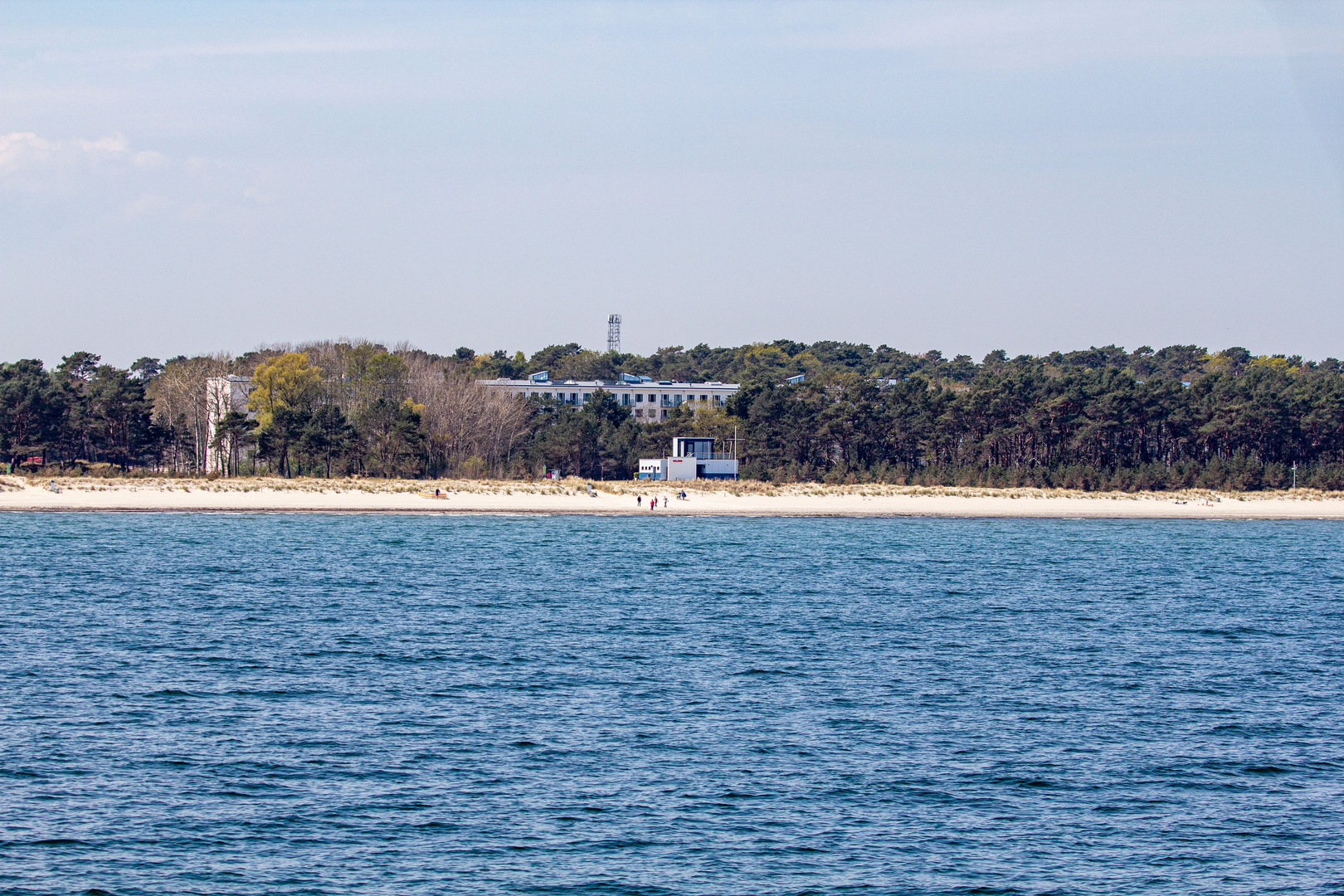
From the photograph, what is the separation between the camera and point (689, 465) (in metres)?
102

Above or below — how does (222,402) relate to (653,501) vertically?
above

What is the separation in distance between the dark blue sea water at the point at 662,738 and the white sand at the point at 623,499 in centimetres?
3581

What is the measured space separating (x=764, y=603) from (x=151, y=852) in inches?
1081

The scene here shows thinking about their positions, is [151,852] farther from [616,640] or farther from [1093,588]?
[1093,588]

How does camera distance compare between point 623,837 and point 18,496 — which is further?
point 18,496

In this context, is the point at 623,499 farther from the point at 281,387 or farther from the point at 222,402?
the point at 222,402

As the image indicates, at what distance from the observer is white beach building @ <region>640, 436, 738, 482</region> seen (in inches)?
3989

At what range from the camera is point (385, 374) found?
106062 millimetres

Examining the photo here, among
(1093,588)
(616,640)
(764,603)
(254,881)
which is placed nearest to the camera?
(254,881)

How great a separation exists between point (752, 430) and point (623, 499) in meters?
21.9

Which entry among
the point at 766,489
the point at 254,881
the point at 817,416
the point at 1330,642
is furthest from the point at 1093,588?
the point at 817,416

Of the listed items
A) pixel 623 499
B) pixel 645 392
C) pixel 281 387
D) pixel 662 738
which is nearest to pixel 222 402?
pixel 281 387

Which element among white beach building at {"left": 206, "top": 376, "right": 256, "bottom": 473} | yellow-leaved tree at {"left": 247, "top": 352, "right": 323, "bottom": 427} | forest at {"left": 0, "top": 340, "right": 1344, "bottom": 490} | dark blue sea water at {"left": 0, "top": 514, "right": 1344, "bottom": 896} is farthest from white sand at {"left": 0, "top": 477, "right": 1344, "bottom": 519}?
dark blue sea water at {"left": 0, "top": 514, "right": 1344, "bottom": 896}

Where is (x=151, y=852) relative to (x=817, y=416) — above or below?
below
